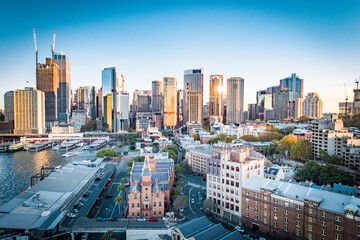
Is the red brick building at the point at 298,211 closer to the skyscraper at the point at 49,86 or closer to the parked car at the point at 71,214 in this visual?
the parked car at the point at 71,214

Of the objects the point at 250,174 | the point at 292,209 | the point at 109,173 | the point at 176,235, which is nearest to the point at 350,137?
the point at 250,174

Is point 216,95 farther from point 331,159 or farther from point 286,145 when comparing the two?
point 331,159

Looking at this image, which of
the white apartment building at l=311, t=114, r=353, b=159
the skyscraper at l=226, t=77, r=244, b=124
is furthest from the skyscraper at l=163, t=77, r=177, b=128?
the white apartment building at l=311, t=114, r=353, b=159

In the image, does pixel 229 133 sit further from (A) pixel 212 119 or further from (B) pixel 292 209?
(B) pixel 292 209

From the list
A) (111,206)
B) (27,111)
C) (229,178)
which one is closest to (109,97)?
(27,111)

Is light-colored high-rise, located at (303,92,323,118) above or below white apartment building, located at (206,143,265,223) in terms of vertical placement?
above

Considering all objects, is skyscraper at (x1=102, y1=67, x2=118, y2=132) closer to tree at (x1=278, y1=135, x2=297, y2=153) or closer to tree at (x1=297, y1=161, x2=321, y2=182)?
tree at (x1=278, y1=135, x2=297, y2=153)

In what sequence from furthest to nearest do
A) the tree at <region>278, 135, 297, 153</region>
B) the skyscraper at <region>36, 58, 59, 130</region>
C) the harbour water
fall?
the skyscraper at <region>36, 58, 59, 130</region>, the tree at <region>278, 135, 297, 153</region>, the harbour water
